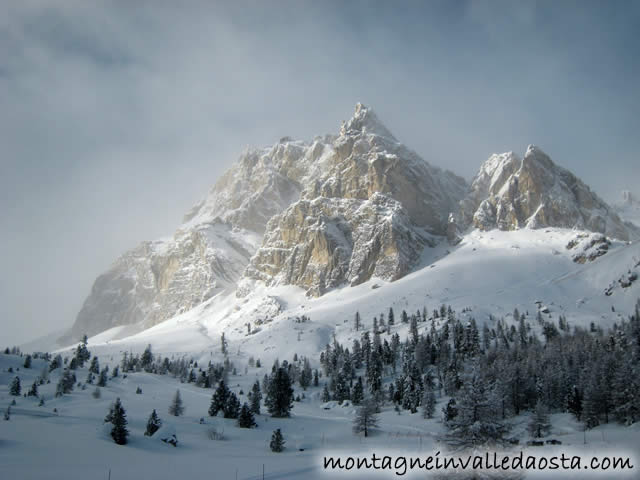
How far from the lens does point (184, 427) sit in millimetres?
56156

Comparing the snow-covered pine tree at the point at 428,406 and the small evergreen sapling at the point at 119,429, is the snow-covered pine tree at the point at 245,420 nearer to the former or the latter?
the small evergreen sapling at the point at 119,429

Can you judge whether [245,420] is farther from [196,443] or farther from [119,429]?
[119,429]

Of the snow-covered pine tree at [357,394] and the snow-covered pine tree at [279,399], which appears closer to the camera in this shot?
the snow-covered pine tree at [279,399]

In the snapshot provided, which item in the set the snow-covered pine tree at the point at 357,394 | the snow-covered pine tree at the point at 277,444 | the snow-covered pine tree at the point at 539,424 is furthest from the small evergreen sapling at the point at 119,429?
the snow-covered pine tree at the point at 357,394

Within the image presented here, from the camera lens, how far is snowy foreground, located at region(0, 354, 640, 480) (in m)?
34.8

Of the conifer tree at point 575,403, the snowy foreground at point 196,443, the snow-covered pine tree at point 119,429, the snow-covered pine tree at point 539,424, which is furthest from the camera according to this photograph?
the conifer tree at point 575,403

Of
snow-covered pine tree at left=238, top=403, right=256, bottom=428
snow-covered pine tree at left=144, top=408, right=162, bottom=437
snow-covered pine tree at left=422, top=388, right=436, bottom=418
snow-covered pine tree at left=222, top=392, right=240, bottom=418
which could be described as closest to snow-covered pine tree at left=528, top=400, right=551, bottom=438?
snow-covered pine tree at left=422, top=388, right=436, bottom=418

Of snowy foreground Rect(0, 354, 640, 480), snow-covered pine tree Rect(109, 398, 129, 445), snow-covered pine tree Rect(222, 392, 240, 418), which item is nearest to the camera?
snowy foreground Rect(0, 354, 640, 480)

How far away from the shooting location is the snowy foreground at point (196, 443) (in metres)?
34.8

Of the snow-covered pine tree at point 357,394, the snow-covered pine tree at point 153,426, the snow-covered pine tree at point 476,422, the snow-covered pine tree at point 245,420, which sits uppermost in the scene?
the snow-covered pine tree at point 476,422

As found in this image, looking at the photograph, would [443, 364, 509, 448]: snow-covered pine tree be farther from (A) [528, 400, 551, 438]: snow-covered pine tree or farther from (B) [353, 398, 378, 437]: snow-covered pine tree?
(A) [528, 400, 551, 438]: snow-covered pine tree

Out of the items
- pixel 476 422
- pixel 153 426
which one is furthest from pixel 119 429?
pixel 476 422

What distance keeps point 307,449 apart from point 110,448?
21286mm

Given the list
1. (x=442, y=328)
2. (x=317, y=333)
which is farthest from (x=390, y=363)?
(x=317, y=333)
